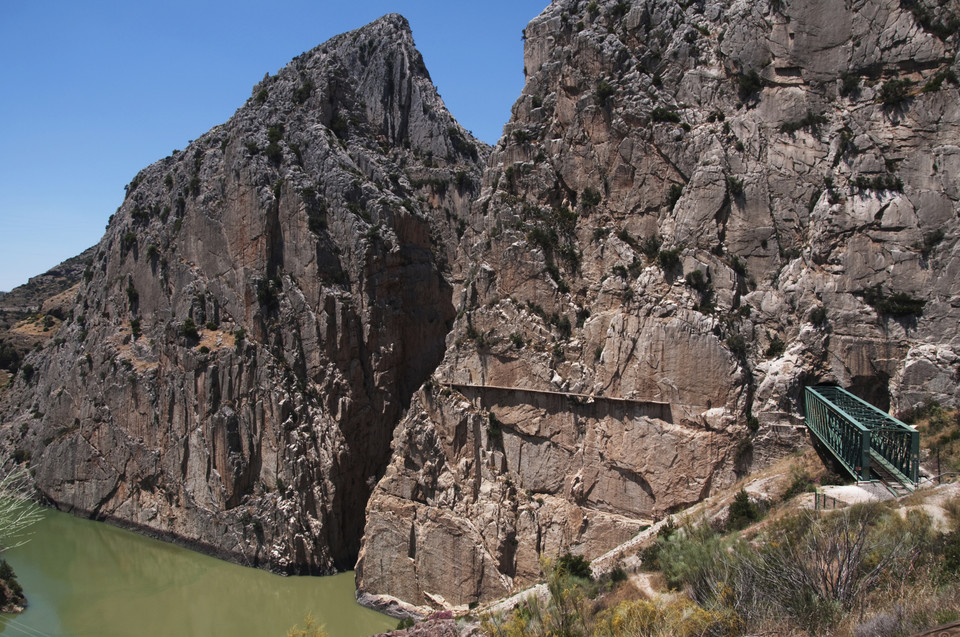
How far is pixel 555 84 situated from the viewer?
29.6 metres

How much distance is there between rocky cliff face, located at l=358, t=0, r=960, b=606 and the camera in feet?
71.5

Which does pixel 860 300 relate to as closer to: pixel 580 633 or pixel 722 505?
pixel 722 505

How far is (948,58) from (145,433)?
4300cm

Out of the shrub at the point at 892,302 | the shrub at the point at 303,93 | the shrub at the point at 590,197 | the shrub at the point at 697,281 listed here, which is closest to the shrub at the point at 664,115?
the shrub at the point at 590,197

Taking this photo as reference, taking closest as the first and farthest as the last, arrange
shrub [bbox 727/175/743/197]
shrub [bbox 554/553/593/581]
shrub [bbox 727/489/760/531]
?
1. shrub [bbox 727/489/760/531]
2. shrub [bbox 554/553/593/581]
3. shrub [bbox 727/175/743/197]

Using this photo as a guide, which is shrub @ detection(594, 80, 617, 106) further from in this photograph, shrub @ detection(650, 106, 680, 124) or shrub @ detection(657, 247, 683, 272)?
shrub @ detection(657, 247, 683, 272)

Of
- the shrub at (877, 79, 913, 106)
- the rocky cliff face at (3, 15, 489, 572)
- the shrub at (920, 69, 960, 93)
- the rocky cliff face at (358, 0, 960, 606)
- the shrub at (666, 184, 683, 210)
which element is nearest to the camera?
the shrub at (920, 69, 960, 93)

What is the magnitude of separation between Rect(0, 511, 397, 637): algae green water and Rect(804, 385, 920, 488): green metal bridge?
63.0ft

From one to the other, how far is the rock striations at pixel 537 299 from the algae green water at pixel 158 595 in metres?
1.45

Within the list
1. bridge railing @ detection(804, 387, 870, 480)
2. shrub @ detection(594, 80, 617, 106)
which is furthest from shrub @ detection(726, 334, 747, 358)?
shrub @ detection(594, 80, 617, 106)

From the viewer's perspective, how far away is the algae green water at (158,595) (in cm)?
2975

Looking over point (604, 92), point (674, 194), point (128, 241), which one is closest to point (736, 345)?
point (674, 194)

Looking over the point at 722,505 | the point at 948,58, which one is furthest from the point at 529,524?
the point at 948,58

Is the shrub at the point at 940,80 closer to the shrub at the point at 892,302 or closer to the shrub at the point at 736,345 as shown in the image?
the shrub at the point at 892,302
